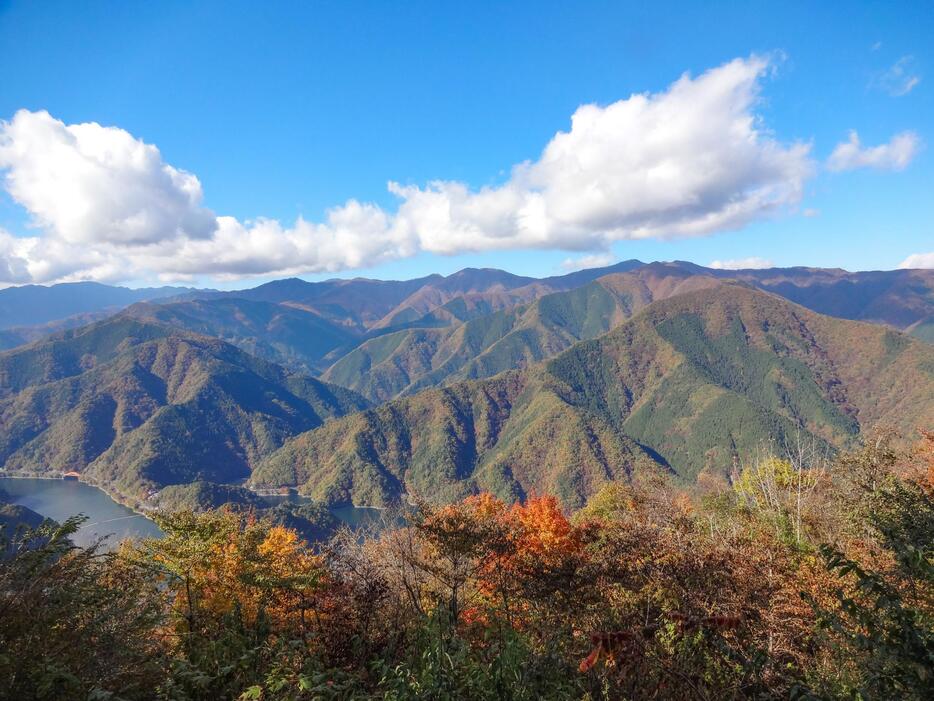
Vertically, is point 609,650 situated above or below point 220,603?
above

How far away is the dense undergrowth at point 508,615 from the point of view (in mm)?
5684

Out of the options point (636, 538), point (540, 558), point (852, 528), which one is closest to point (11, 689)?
point (636, 538)

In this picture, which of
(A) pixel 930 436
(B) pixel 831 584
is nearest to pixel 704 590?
(B) pixel 831 584

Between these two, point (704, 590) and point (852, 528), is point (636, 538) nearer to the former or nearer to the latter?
point (704, 590)

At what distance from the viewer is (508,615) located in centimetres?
1380

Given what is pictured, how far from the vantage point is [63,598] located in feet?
23.4

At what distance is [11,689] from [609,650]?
7066 mm

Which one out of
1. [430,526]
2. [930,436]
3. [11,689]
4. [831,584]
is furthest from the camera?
[930,436]

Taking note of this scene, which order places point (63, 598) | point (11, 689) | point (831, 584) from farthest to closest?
1. point (831, 584)
2. point (63, 598)
3. point (11, 689)

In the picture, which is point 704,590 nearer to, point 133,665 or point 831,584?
point 831,584

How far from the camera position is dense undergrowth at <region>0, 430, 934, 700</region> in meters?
5.68

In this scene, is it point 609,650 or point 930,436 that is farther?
point 930,436

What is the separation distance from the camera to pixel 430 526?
1844cm

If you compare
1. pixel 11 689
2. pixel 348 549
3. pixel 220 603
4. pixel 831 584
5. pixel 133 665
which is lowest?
pixel 220 603
